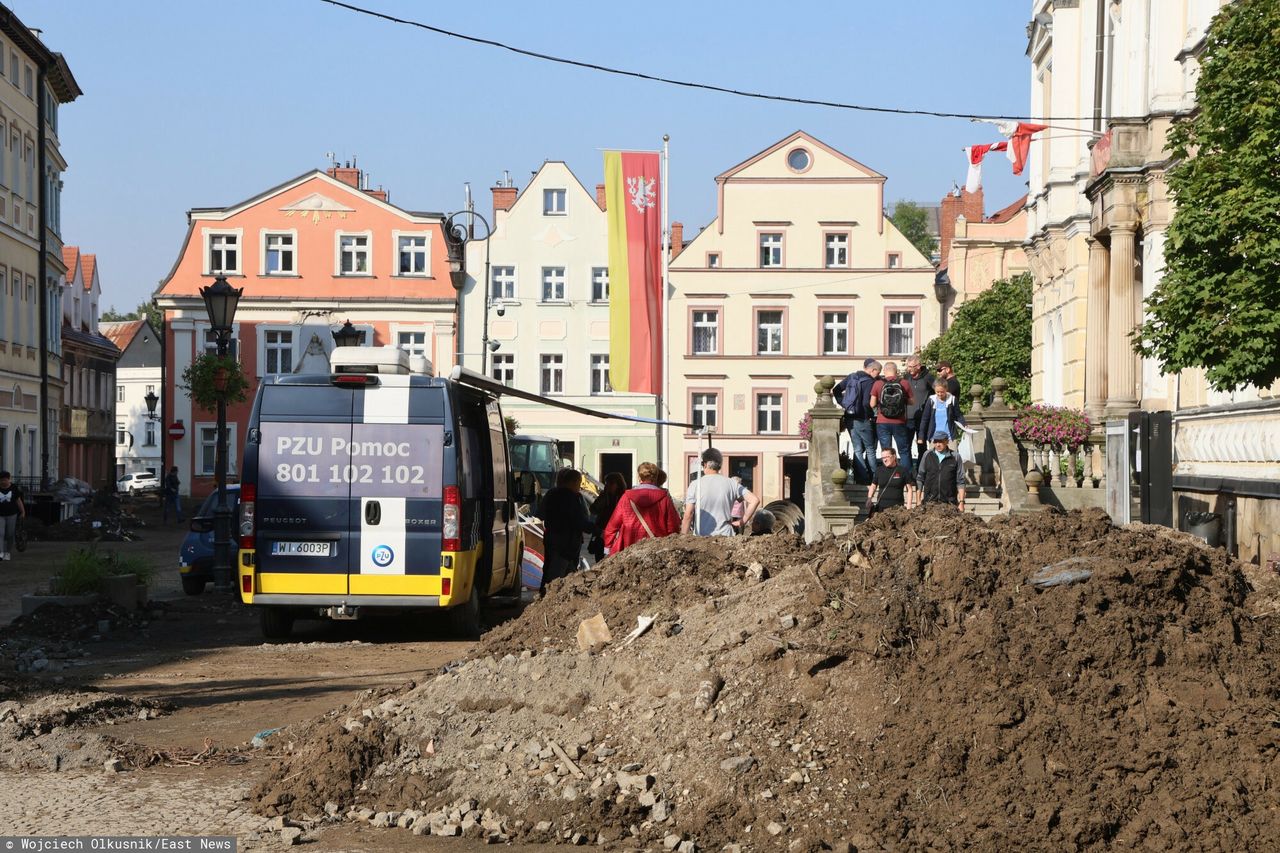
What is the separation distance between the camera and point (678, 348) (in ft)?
200

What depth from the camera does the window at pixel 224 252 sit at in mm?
61156

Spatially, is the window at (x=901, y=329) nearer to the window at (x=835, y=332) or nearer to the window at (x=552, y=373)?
the window at (x=835, y=332)

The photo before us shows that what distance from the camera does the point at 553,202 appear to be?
61969 mm

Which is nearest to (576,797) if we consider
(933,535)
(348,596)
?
(933,535)

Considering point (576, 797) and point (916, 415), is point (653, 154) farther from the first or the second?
point (576, 797)

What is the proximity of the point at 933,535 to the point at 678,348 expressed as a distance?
51.1 m

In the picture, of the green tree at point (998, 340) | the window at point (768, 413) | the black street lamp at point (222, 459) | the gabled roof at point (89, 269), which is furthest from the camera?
the gabled roof at point (89, 269)

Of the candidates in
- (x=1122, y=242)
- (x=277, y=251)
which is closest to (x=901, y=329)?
(x=277, y=251)

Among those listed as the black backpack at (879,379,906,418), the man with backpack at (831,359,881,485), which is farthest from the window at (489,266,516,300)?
the black backpack at (879,379,906,418)

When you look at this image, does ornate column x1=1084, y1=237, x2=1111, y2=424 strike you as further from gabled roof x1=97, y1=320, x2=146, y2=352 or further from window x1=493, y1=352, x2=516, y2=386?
gabled roof x1=97, y1=320, x2=146, y2=352

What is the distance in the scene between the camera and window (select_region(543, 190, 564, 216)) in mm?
61906

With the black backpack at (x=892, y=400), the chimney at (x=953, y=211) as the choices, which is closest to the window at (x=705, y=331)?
the chimney at (x=953, y=211)

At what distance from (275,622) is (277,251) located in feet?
154

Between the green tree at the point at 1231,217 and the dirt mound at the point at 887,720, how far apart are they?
626cm
